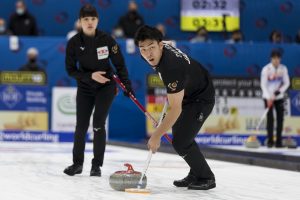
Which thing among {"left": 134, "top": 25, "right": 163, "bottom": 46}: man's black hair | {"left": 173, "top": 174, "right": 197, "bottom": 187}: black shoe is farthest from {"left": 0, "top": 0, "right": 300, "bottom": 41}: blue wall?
{"left": 134, "top": 25, "right": 163, "bottom": 46}: man's black hair

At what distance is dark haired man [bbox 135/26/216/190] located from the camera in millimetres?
4750

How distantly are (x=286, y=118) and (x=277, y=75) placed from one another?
1443 millimetres

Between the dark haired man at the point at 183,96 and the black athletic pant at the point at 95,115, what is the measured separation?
1019mm

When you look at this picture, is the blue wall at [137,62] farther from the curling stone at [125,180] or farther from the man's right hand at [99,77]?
the curling stone at [125,180]

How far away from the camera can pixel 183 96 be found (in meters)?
5.14

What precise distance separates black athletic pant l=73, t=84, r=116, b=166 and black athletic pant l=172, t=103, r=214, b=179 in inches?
44.2

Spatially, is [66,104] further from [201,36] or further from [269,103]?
[269,103]

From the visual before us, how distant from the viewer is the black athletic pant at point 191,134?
5.23 m

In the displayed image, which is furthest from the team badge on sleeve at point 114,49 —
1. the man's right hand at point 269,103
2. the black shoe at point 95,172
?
the man's right hand at point 269,103

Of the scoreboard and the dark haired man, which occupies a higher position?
the scoreboard

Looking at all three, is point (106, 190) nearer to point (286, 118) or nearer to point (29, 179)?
point (29, 179)

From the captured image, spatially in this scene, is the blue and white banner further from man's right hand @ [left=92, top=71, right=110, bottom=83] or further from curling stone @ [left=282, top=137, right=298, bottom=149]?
man's right hand @ [left=92, top=71, right=110, bottom=83]

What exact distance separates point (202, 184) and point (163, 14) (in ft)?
35.4

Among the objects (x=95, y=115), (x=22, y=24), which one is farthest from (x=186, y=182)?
(x=22, y=24)
